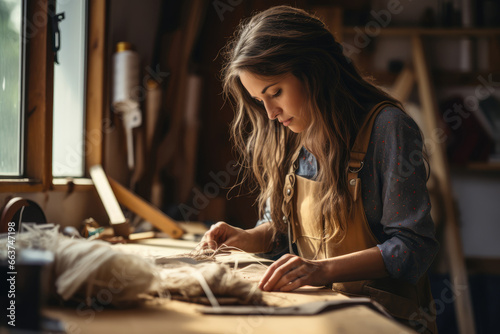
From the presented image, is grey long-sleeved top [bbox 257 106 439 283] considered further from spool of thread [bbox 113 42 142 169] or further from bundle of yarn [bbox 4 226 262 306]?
spool of thread [bbox 113 42 142 169]

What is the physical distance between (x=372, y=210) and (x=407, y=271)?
18 centimetres

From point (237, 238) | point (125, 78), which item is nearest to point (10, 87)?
point (125, 78)

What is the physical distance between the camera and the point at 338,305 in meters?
0.75

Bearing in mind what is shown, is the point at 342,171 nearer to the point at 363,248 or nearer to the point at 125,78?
the point at 363,248

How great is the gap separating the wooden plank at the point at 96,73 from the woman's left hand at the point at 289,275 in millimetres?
1186

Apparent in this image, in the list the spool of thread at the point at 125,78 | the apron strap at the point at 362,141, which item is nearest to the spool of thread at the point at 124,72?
the spool of thread at the point at 125,78

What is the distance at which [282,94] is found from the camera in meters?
1.23

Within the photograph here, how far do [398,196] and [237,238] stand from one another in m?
0.50

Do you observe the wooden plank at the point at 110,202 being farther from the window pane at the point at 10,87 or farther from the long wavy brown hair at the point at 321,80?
the long wavy brown hair at the point at 321,80

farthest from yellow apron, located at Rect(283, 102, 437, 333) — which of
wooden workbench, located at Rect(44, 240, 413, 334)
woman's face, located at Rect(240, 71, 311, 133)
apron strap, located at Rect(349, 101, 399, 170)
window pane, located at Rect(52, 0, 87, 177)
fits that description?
window pane, located at Rect(52, 0, 87, 177)

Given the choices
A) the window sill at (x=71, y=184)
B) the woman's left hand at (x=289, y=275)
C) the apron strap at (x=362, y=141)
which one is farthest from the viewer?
the window sill at (x=71, y=184)

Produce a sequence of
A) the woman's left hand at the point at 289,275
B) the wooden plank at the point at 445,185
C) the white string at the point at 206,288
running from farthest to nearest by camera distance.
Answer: the wooden plank at the point at 445,185, the woman's left hand at the point at 289,275, the white string at the point at 206,288

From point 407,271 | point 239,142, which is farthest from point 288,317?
point 239,142

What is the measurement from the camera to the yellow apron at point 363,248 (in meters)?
1.12
